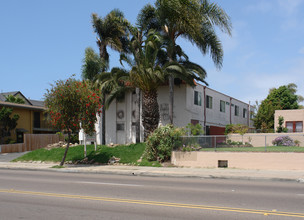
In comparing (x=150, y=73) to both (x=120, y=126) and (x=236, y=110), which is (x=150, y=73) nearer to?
(x=120, y=126)

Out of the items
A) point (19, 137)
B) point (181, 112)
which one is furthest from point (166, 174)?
point (19, 137)

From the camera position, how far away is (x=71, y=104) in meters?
21.4

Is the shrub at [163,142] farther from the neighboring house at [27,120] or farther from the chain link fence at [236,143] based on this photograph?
the neighboring house at [27,120]

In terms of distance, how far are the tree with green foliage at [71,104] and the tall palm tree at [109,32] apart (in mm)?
6767

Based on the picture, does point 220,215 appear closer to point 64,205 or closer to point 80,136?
point 64,205

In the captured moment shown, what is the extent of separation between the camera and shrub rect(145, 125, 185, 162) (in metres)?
21.3

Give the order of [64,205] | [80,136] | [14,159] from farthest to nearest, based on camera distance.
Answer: [80,136] → [14,159] → [64,205]

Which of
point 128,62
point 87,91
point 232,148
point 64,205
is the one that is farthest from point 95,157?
point 64,205

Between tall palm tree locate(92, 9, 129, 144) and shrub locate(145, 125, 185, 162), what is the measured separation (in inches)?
342

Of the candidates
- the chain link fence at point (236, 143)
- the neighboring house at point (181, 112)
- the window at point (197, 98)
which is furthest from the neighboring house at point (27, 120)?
the chain link fence at point (236, 143)

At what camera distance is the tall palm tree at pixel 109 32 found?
2831cm

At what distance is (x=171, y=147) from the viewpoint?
2136 centimetres

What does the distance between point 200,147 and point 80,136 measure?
49.9 ft

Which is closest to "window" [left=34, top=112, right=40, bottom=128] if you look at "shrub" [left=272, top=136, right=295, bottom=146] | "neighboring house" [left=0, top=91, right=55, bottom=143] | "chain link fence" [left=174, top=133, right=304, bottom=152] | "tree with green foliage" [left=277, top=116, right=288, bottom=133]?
"neighboring house" [left=0, top=91, right=55, bottom=143]
